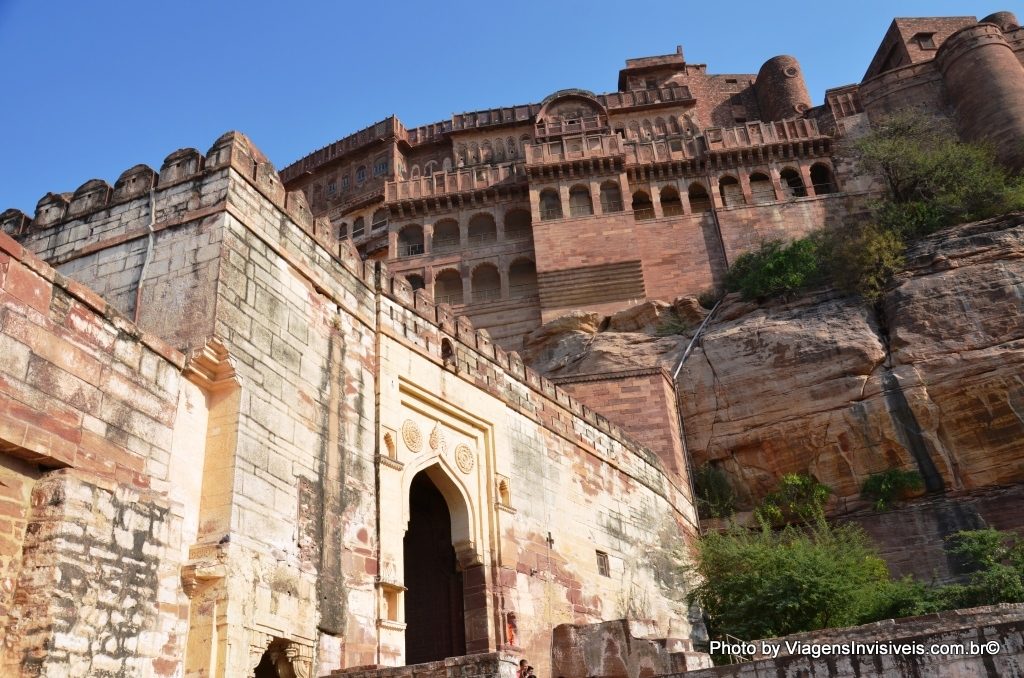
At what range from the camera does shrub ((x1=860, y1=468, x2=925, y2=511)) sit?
727 inches

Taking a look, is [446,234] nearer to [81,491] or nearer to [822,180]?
[822,180]

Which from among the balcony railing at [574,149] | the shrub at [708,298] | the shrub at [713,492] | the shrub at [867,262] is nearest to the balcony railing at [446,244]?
the balcony railing at [574,149]

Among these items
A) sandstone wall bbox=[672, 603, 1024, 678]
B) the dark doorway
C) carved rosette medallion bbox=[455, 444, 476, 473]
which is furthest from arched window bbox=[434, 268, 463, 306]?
sandstone wall bbox=[672, 603, 1024, 678]

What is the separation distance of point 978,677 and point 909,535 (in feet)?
43.7

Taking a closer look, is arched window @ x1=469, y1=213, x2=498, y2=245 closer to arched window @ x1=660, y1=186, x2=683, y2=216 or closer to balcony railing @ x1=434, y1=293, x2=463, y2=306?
balcony railing @ x1=434, y1=293, x2=463, y2=306

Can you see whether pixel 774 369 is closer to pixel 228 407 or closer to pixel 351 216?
pixel 228 407

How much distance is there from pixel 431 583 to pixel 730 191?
21691 mm

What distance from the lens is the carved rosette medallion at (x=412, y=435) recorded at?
35.8ft

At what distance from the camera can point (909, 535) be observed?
17.8 metres

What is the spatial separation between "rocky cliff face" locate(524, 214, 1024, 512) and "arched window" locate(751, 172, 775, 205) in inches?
317

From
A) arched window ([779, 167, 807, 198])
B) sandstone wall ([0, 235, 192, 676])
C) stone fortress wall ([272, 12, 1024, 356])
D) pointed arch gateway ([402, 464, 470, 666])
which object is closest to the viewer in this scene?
sandstone wall ([0, 235, 192, 676])

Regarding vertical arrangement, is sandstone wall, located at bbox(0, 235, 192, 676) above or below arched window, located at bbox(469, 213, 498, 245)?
below

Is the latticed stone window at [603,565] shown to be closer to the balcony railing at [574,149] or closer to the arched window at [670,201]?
the arched window at [670,201]

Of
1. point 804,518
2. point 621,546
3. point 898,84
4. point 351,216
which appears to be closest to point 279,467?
point 621,546
